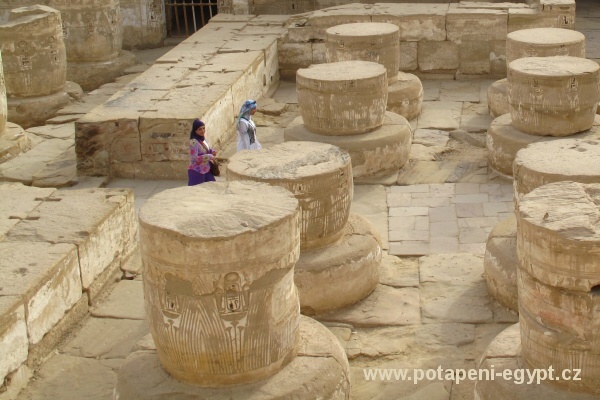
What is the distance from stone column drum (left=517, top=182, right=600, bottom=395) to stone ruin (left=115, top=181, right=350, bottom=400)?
47.3 inches

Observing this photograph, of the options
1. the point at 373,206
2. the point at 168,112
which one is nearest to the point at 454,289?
the point at 373,206

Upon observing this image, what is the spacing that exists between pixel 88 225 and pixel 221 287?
2.79m

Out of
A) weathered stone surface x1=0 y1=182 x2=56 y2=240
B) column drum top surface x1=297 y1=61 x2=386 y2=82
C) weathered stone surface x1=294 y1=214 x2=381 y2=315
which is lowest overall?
weathered stone surface x1=294 y1=214 x2=381 y2=315

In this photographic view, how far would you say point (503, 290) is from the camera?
7.25 meters

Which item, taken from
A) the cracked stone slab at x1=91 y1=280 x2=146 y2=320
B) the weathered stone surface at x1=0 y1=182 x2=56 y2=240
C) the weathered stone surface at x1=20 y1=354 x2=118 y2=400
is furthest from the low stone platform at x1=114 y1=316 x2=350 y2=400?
the weathered stone surface at x1=0 y1=182 x2=56 y2=240

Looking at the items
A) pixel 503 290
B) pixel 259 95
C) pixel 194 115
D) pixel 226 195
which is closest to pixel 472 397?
pixel 503 290

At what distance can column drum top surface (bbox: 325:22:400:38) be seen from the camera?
38.2 feet

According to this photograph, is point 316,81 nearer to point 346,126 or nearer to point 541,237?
point 346,126

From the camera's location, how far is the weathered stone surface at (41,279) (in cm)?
661

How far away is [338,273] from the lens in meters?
7.28

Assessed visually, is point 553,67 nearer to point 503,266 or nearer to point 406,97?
point 406,97

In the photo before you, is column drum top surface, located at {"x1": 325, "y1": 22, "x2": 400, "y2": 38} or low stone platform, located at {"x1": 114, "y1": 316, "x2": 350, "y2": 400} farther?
column drum top surface, located at {"x1": 325, "y1": 22, "x2": 400, "y2": 38}

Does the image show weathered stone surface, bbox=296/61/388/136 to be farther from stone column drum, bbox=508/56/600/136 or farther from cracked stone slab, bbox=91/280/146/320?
cracked stone slab, bbox=91/280/146/320

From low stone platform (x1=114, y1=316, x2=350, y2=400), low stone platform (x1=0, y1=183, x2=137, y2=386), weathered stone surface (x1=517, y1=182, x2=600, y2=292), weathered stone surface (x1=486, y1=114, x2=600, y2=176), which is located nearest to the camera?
weathered stone surface (x1=517, y1=182, x2=600, y2=292)
